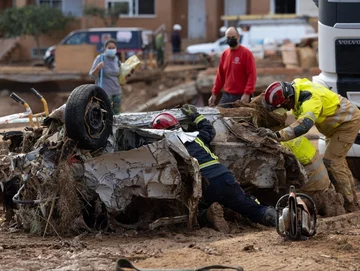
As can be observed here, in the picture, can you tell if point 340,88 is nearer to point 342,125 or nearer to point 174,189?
point 342,125

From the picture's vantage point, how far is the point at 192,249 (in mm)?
7832

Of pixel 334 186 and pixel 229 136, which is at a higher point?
pixel 229 136

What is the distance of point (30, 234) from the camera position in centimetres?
910

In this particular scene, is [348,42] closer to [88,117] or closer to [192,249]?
[88,117]

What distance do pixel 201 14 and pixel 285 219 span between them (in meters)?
36.8

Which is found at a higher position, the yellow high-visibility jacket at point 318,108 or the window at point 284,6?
the window at point 284,6

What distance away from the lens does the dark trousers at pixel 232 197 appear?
8.97m

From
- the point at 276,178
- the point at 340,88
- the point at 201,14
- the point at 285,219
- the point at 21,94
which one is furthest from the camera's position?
the point at 201,14

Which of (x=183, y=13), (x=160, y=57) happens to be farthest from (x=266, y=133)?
(x=183, y=13)

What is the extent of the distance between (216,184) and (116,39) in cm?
2683

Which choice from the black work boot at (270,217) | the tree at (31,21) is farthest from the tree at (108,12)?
the black work boot at (270,217)

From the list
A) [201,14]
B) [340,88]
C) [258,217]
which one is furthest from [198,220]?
[201,14]

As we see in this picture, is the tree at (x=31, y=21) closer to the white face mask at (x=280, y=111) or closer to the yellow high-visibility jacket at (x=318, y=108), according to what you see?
the white face mask at (x=280, y=111)

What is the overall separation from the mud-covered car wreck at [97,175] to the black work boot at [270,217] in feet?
2.47
